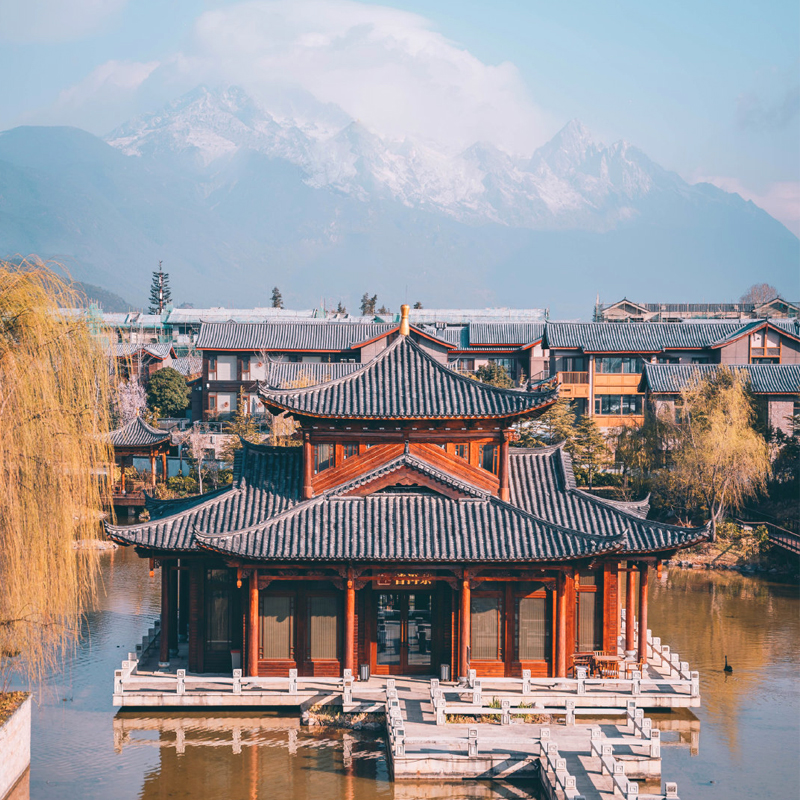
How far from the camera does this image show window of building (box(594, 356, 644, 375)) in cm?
6138

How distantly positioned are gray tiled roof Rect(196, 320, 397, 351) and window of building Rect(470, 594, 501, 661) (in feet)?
142

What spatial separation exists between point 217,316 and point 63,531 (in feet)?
286

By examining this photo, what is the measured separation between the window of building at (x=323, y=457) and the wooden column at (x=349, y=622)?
285cm

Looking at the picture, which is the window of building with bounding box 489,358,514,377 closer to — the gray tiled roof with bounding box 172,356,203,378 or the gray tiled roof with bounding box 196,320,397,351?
the gray tiled roof with bounding box 196,320,397,351

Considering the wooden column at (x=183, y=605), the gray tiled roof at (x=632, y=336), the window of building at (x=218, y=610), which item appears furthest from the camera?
the gray tiled roof at (x=632, y=336)

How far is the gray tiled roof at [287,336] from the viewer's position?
64688mm

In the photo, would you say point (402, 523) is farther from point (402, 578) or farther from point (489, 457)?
point (489, 457)

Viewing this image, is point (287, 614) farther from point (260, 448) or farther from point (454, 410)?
point (454, 410)

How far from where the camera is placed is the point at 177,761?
18844mm

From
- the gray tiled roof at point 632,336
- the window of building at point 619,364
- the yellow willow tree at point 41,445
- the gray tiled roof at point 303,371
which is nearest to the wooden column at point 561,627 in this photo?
the yellow willow tree at point 41,445

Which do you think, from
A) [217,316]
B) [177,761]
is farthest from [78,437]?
[217,316]

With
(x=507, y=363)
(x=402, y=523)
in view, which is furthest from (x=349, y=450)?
(x=507, y=363)

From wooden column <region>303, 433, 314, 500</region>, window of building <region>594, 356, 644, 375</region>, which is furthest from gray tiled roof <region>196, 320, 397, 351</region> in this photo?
wooden column <region>303, 433, 314, 500</region>

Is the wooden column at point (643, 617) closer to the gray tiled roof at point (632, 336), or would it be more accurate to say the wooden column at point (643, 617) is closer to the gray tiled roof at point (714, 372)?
the gray tiled roof at point (714, 372)
